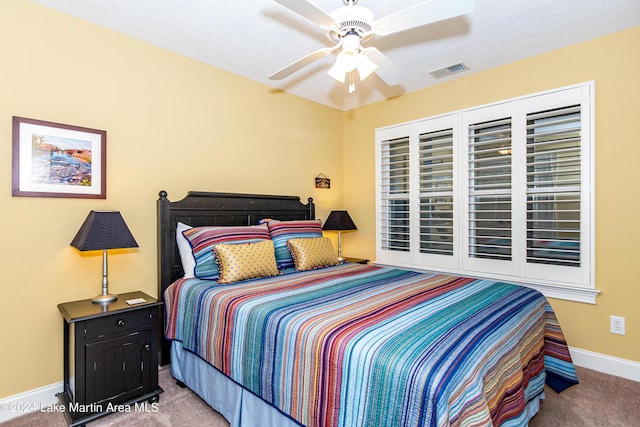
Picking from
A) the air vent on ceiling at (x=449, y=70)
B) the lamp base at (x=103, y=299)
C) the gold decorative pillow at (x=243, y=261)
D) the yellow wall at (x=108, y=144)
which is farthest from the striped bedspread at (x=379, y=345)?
the air vent on ceiling at (x=449, y=70)

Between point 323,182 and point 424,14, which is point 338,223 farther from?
point 424,14

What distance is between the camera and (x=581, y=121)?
277 cm

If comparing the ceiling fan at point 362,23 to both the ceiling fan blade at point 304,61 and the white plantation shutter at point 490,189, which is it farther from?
the white plantation shutter at point 490,189

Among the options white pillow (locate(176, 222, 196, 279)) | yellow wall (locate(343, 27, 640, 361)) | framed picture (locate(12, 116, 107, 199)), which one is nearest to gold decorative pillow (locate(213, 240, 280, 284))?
white pillow (locate(176, 222, 196, 279))

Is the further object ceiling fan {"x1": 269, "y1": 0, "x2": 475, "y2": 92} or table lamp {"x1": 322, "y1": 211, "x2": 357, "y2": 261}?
table lamp {"x1": 322, "y1": 211, "x2": 357, "y2": 261}

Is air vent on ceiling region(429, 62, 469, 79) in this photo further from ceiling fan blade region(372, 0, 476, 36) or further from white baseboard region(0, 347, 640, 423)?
white baseboard region(0, 347, 640, 423)

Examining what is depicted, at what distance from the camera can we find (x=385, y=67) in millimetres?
2219

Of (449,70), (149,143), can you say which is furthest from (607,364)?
(149,143)

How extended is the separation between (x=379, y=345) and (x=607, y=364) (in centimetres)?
251

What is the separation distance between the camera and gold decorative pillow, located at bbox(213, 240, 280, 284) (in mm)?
2467

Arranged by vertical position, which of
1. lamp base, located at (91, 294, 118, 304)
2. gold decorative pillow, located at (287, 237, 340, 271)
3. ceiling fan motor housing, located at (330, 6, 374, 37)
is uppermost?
ceiling fan motor housing, located at (330, 6, 374, 37)

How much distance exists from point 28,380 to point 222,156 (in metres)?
2.16

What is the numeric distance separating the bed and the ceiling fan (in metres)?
1.41

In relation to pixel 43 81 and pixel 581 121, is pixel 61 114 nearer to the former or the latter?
pixel 43 81
